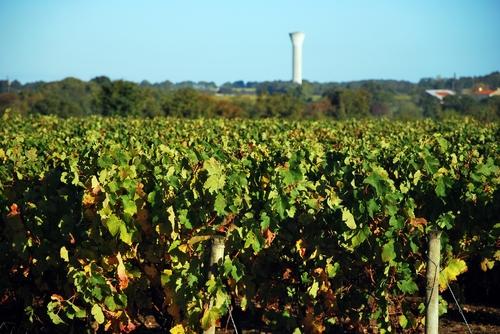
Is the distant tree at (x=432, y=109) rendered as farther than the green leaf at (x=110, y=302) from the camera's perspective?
Yes

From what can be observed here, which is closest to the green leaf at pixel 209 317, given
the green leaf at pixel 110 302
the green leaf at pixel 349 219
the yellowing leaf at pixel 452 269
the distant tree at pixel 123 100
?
the green leaf at pixel 349 219

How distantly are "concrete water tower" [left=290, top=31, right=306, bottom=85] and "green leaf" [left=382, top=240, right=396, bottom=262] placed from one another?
440 ft

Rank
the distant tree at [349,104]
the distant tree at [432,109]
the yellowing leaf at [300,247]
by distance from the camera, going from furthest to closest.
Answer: the distant tree at [349,104]
the distant tree at [432,109]
the yellowing leaf at [300,247]

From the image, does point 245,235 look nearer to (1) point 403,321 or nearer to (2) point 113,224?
(2) point 113,224

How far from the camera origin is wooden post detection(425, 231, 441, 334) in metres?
4.38

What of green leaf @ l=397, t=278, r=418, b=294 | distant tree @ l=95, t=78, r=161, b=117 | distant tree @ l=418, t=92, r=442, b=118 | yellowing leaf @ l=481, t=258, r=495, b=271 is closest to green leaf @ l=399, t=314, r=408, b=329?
green leaf @ l=397, t=278, r=418, b=294

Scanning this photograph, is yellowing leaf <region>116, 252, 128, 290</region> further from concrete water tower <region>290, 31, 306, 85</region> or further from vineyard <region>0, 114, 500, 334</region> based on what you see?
concrete water tower <region>290, 31, 306, 85</region>

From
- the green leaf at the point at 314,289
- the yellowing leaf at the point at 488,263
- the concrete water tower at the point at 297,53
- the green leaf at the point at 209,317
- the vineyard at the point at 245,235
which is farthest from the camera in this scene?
the concrete water tower at the point at 297,53

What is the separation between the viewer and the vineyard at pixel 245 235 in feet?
16.1

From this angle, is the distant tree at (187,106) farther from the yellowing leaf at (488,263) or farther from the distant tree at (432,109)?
the yellowing leaf at (488,263)

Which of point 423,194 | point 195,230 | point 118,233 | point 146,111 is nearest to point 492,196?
point 423,194

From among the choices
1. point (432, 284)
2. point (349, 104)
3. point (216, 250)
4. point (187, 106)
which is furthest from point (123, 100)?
point (432, 284)

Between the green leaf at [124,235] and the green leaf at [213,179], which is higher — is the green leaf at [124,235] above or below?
below

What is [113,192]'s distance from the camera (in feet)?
18.0
